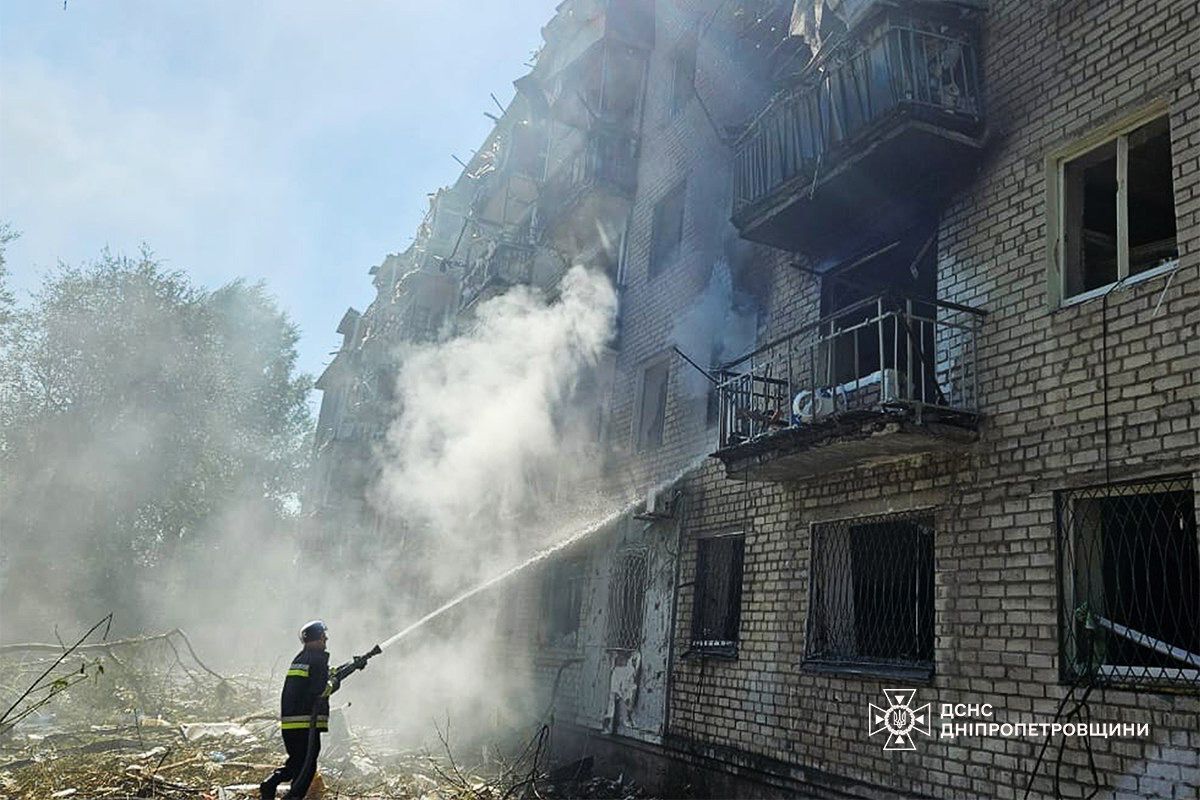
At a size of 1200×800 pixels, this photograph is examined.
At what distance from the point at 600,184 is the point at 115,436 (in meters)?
19.1

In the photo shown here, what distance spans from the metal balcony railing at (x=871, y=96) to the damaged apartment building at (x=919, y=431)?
0.03 meters

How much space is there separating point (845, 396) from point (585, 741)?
19.7ft

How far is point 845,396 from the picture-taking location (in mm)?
7770

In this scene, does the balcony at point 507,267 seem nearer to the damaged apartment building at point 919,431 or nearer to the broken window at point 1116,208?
the damaged apartment building at point 919,431

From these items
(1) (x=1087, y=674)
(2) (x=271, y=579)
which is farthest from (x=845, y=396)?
(2) (x=271, y=579)

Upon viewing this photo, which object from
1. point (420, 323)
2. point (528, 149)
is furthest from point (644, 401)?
point (420, 323)

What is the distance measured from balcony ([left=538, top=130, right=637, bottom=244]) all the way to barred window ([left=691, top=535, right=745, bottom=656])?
6.71 metres

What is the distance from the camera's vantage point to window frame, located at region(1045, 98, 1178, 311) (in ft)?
19.1

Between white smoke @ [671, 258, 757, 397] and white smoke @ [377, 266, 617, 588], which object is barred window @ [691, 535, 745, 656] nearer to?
white smoke @ [671, 258, 757, 397]

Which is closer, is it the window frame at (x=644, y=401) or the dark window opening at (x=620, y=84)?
the window frame at (x=644, y=401)

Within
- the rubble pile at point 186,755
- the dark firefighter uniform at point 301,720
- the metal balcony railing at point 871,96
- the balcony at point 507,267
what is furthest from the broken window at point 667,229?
the dark firefighter uniform at point 301,720

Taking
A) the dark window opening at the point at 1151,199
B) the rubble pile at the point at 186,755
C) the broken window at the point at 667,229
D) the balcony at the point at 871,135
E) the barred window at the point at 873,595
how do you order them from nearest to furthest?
the dark window opening at the point at 1151,199
the barred window at the point at 873,595
the balcony at the point at 871,135
the rubble pile at the point at 186,755
the broken window at the point at 667,229

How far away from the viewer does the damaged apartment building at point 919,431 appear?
17.7ft

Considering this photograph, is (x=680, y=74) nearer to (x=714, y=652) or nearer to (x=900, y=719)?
(x=714, y=652)
